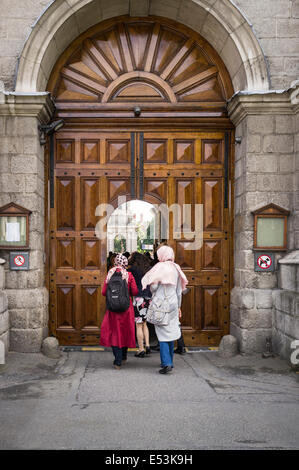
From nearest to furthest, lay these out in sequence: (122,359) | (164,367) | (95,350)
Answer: (164,367)
(122,359)
(95,350)

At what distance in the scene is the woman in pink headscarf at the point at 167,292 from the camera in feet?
20.8

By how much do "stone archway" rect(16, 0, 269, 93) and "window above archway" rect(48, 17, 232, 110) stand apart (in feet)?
0.70

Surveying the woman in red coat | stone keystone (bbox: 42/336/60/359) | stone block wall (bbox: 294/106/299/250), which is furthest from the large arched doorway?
the woman in red coat

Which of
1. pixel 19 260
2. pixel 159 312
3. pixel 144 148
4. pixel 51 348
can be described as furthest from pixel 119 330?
pixel 144 148

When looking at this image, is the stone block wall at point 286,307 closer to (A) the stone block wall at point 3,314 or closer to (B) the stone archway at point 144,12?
(B) the stone archway at point 144,12

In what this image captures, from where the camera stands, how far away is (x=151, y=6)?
25.4 feet

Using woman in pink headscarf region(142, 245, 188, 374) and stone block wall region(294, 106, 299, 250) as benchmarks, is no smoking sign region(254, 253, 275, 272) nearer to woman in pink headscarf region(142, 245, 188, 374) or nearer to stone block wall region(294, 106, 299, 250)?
stone block wall region(294, 106, 299, 250)

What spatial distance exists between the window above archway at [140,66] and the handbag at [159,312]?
10.9 feet

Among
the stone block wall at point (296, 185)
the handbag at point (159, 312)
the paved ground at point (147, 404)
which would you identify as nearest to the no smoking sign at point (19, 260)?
the paved ground at point (147, 404)

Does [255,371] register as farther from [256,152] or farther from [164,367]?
[256,152]

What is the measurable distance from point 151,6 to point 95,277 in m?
4.27

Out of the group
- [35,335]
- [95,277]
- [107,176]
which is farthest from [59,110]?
[35,335]

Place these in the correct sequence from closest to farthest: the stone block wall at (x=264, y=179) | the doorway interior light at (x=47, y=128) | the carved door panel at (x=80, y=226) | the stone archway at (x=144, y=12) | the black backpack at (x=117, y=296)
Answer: the black backpack at (x=117, y=296) → the stone archway at (x=144, y=12) → the stone block wall at (x=264, y=179) → the doorway interior light at (x=47, y=128) → the carved door panel at (x=80, y=226)

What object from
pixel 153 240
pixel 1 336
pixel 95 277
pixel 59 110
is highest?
pixel 59 110
